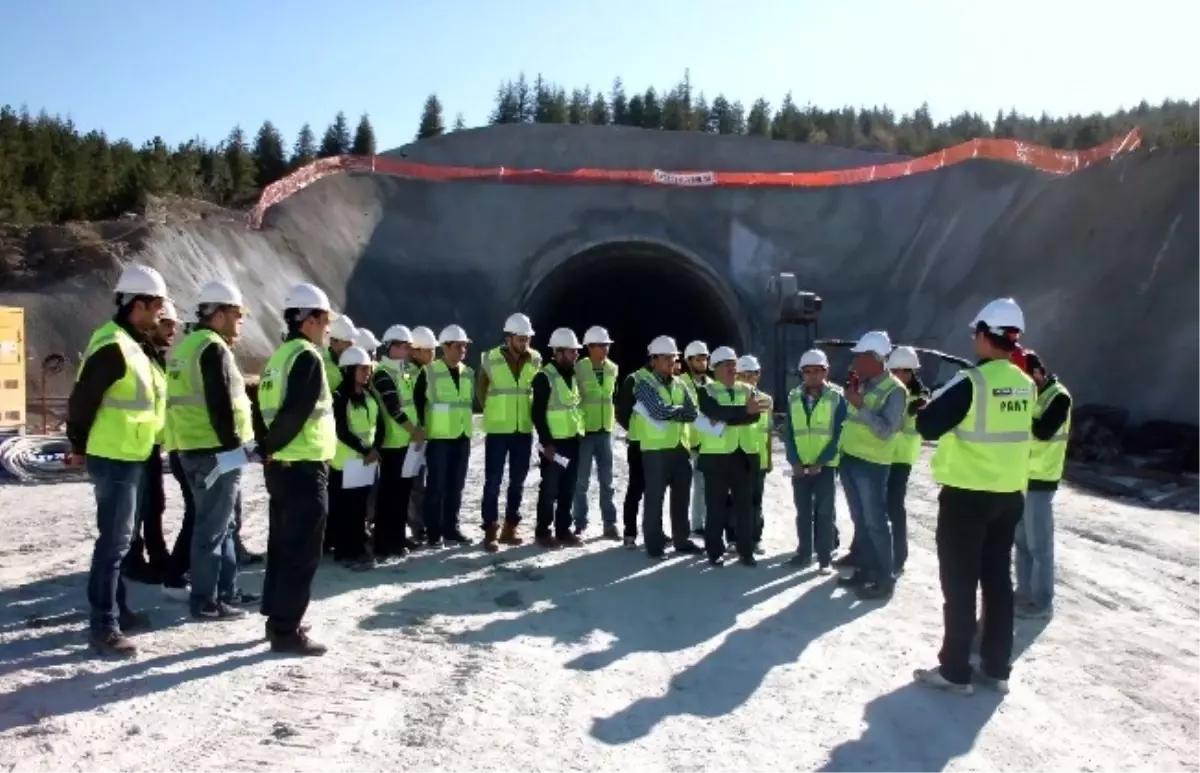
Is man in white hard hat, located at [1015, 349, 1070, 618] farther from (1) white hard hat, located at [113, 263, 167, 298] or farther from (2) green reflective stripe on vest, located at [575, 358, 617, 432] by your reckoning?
(1) white hard hat, located at [113, 263, 167, 298]

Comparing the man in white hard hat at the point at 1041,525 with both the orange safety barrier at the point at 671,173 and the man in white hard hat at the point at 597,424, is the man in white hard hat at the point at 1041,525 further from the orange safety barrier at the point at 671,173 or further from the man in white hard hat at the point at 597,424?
the orange safety barrier at the point at 671,173

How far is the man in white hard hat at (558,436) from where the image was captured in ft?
28.4

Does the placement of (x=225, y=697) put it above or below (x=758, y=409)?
below

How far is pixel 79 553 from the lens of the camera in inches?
318

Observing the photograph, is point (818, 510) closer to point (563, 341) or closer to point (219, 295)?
point (563, 341)


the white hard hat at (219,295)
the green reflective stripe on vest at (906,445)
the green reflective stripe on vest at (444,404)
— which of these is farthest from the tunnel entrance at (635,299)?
the white hard hat at (219,295)

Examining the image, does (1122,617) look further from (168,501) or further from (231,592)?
(168,501)

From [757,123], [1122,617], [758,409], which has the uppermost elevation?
[757,123]

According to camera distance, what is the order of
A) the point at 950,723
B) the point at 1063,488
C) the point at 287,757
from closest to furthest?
the point at 287,757 → the point at 950,723 → the point at 1063,488

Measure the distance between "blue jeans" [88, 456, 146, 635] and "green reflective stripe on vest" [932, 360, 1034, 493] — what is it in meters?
4.29

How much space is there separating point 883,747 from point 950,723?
513 millimetres

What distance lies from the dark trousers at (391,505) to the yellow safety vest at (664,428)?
1.97 m

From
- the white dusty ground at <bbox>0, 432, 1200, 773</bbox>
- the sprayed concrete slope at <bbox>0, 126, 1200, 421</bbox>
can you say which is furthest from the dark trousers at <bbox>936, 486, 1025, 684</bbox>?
the sprayed concrete slope at <bbox>0, 126, 1200, 421</bbox>

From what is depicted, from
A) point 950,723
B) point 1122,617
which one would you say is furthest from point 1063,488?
point 950,723
